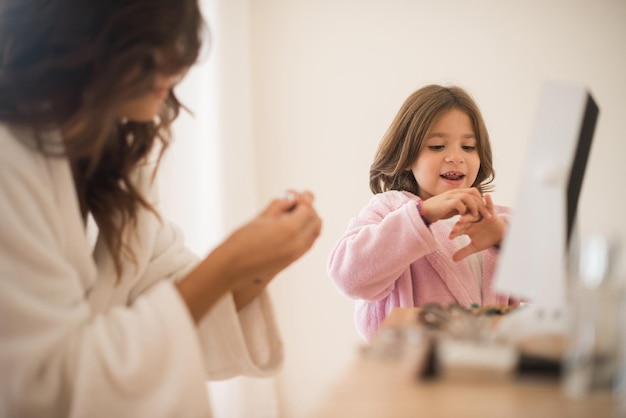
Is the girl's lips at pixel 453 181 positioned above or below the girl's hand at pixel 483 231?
above

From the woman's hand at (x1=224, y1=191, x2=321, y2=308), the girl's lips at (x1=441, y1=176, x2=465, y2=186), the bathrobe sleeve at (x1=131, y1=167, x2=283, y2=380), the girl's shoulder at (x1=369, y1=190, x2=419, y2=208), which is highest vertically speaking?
the woman's hand at (x1=224, y1=191, x2=321, y2=308)

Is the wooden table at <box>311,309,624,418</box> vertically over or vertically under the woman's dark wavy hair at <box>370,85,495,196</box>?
under

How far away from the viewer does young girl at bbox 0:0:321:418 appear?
76cm

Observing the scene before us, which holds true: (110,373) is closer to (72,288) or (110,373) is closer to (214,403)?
(72,288)

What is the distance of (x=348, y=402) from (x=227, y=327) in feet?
1.82

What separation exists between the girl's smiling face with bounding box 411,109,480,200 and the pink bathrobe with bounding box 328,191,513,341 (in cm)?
7

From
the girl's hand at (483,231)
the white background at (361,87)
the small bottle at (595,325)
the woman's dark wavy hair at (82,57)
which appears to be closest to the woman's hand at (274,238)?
the woman's dark wavy hair at (82,57)

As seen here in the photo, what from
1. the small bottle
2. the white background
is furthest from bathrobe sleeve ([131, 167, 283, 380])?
the white background

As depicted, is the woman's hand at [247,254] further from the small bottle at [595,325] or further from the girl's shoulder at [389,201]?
the girl's shoulder at [389,201]

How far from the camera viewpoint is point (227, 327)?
1.07 meters

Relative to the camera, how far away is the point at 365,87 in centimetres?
249

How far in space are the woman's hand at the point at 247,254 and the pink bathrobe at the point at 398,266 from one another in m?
0.45

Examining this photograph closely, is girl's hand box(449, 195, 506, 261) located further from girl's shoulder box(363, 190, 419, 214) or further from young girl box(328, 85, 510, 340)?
girl's shoulder box(363, 190, 419, 214)

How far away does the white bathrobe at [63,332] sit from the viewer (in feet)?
2.49
